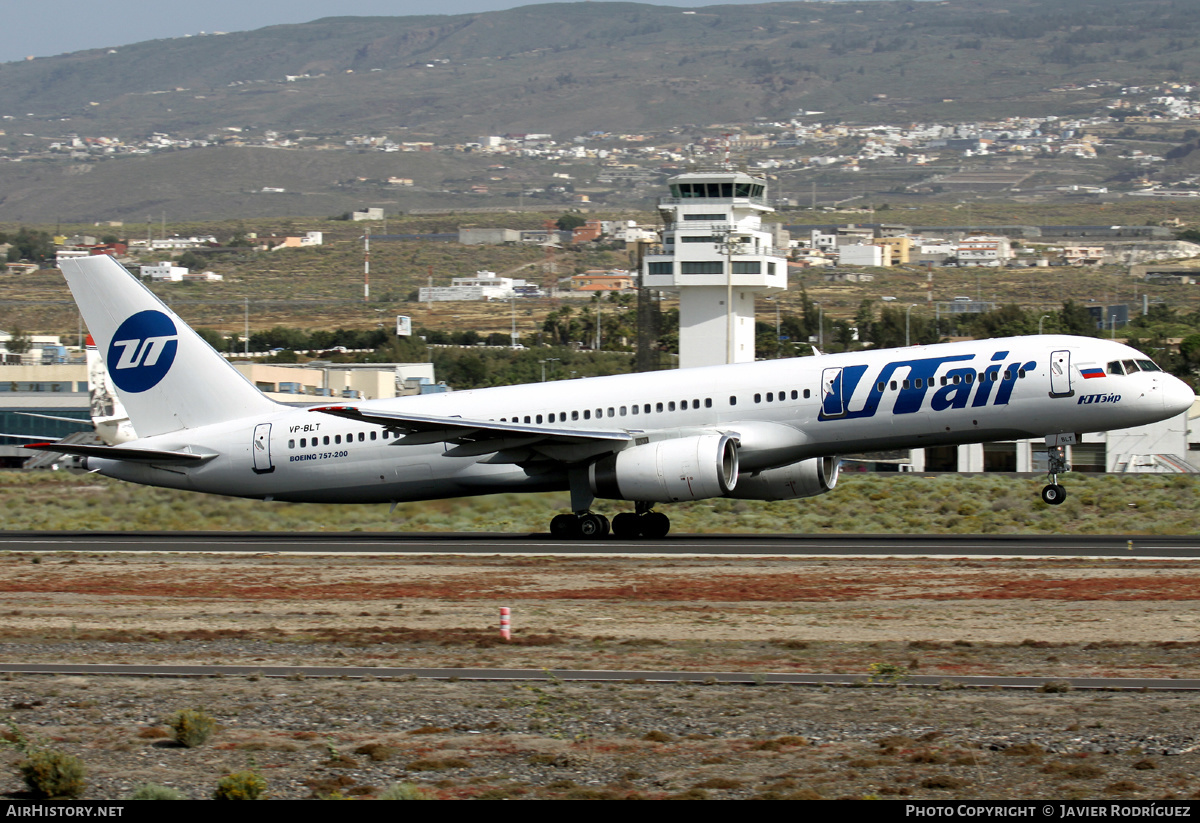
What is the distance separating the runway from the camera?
27300 mm

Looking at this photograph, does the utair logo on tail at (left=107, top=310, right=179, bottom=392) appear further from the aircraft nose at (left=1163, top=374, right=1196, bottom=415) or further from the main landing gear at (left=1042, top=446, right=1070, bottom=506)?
the aircraft nose at (left=1163, top=374, right=1196, bottom=415)

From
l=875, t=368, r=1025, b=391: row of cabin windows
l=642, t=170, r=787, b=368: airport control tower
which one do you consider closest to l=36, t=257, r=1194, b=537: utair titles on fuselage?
l=875, t=368, r=1025, b=391: row of cabin windows

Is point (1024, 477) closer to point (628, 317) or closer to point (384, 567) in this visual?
point (384, 567)

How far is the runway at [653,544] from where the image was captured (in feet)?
89.6

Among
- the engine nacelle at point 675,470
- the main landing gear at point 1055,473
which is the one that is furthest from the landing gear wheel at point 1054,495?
the engine nacelle at point 675,470

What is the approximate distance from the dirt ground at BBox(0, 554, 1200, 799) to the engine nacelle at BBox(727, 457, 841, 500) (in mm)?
5349

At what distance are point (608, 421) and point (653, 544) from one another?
300cm

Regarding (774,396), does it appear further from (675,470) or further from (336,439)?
(336,439)

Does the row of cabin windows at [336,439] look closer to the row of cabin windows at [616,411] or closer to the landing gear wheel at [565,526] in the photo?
the row of cabin windows at [616,411]

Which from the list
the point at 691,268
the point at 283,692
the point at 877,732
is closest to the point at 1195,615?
the point at 877,732

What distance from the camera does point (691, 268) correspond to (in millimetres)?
86375

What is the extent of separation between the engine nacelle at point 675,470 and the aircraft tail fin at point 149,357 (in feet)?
33.8

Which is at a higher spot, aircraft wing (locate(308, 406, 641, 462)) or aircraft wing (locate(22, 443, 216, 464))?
aircraft wing (locate(308, 406, 641, 462))

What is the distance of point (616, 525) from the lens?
31.6 metres
